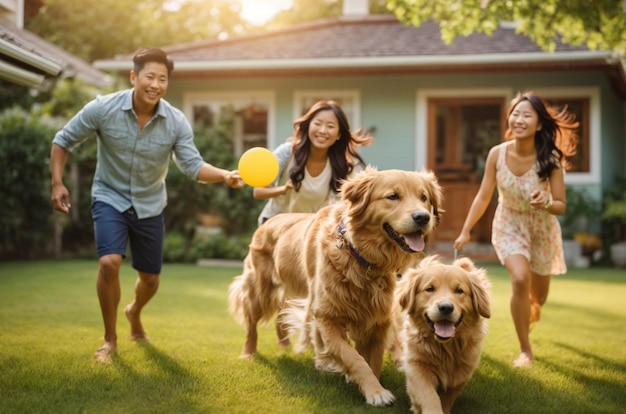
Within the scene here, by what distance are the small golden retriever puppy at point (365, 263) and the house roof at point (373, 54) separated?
9849 millimetres

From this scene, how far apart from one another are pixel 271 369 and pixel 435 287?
1579 mm

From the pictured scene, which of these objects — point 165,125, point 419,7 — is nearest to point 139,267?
point 165,125

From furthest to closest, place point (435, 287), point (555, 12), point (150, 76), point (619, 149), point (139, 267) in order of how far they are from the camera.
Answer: point (619, 149)
point (555, 12)
point (139, 267)
point (150, 76)
point (435, 287)

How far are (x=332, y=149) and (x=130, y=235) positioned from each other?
1.80m

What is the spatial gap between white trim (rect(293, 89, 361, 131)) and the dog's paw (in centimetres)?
1160

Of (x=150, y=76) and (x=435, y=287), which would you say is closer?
(x=435, y=287)

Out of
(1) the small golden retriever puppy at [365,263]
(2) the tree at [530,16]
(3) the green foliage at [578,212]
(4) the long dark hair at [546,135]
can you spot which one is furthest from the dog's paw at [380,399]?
(3) the green foliage at [578,212]

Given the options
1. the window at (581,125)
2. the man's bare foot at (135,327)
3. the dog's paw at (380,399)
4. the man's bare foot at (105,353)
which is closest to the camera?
the dog's paw at (380,399)

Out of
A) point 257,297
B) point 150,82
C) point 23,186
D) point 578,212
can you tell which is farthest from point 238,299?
point 578,212

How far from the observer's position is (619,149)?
657 inches

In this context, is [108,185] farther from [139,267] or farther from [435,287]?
[435,287]

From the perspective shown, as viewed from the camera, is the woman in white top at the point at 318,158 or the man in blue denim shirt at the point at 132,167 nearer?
the man in blue denim shirt at the point at 132,167

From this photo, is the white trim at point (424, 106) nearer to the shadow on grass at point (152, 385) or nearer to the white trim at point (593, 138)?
the white trim at point (593, 138)

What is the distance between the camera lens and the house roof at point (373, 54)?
1402 centimetres
